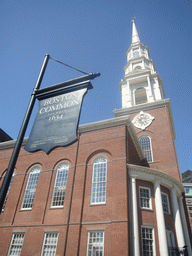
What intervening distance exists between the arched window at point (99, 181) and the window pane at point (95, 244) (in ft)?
7.34

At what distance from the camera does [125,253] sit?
12.6 meters

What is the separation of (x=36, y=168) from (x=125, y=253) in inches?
446

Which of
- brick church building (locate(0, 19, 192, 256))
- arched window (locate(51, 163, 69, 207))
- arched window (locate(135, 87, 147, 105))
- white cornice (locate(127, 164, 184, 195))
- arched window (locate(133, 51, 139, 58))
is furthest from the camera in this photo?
arched window (locate(133, 51, 139, 58))

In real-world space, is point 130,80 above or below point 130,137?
above

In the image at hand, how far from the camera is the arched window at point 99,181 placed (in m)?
15.8

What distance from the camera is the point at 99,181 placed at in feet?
54.4

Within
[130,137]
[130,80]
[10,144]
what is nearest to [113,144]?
[130,137]

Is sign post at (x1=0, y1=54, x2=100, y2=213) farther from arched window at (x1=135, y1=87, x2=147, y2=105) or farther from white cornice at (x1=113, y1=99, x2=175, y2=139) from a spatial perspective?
arched window at (x1=135, y1=87, x2=147, y2=105)

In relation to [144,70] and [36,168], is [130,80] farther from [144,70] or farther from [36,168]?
[36,168]

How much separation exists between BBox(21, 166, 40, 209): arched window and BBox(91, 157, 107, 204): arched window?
19.3ft

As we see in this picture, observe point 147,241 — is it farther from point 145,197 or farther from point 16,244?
point 16,244

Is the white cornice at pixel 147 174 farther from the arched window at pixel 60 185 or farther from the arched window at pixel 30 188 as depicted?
the arched window at pixel 30 188

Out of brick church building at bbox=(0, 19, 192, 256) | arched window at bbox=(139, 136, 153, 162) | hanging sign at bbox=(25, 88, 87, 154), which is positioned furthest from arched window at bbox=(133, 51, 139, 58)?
Result: hanging sign at bbox=(25, 88, 87, 154)

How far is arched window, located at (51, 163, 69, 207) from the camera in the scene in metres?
17.0
